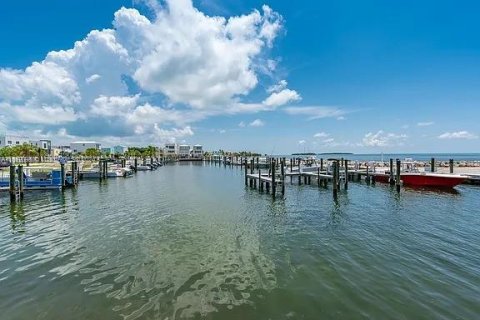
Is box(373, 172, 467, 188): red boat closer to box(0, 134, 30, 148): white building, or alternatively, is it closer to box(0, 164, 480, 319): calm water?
box(0, 164, 480, 319): calm water

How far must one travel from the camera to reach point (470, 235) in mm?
16281

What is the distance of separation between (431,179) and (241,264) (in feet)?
119

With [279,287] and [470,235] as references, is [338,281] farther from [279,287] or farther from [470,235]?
[470,235]

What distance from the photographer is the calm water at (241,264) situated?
9023mm

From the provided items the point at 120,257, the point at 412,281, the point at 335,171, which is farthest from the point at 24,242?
the point at 335,171

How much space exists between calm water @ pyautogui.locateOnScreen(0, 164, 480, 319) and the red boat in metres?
16.5

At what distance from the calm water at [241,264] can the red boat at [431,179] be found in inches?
649

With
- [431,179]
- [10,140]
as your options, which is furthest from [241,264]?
[10,140]

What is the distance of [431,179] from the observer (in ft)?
126

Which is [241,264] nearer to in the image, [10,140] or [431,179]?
[431,179]

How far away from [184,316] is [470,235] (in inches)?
648

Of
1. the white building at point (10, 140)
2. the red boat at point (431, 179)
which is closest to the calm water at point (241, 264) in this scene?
the red boat at point (431, 179)

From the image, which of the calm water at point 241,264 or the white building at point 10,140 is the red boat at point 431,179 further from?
the white building at point 10,140

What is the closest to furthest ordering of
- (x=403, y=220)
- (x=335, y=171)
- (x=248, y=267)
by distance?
(x=248, y=267)
(x=403, y=220)
(x=335, y=171)
